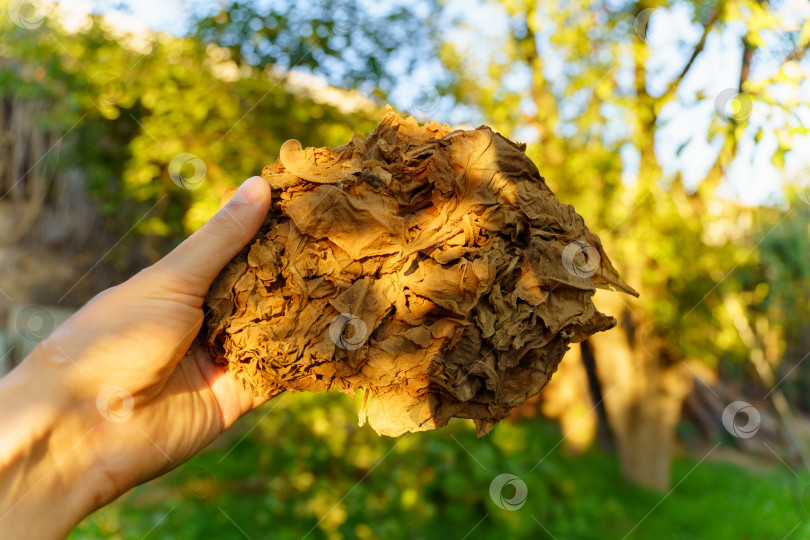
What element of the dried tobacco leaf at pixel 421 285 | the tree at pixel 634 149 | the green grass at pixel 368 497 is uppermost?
the dried tobacco leaf at pixel 421 285

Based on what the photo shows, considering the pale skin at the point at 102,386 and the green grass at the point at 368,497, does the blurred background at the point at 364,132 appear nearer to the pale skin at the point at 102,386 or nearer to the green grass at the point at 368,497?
the green grass at the point at 368,497

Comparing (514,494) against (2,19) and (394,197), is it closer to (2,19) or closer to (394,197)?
(394,197)

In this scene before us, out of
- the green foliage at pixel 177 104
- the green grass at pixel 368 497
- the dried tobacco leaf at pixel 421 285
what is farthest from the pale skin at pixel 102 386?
the green grass at pixel 368 497

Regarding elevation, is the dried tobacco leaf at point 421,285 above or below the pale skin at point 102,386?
above

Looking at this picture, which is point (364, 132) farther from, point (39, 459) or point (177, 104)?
point (39, 459)

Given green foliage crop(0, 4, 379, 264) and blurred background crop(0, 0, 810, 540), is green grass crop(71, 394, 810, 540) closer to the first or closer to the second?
blurred background crop(0, 0, 810, 540)

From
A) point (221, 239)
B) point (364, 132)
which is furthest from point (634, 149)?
point (221, 239)
